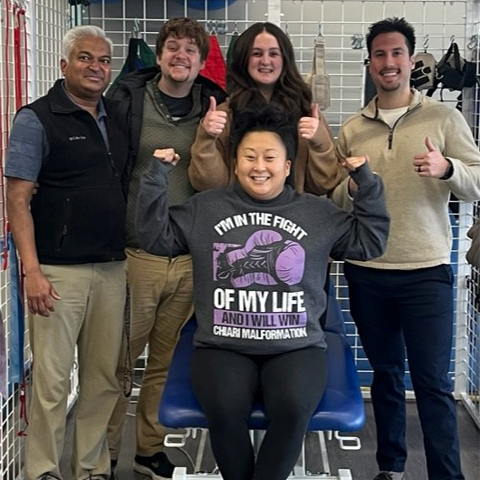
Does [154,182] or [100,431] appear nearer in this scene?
[154,182]

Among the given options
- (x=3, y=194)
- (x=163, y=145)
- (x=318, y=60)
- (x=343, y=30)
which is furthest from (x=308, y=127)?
(x=343, y=30)

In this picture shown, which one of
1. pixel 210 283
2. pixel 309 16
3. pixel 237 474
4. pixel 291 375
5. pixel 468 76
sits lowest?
pixel 237 474

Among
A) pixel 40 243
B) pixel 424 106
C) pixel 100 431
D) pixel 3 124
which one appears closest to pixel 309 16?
pixel 424 106

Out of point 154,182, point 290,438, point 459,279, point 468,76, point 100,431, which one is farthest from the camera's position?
point 459,279

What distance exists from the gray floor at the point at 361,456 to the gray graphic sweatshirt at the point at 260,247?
91cm

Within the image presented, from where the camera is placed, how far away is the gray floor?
2.68 m

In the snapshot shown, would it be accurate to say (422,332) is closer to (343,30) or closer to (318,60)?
(318,60)

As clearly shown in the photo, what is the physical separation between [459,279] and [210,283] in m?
1.66

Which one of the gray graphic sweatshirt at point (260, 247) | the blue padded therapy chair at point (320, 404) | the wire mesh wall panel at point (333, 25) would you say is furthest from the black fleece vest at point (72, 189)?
the wire mesh wall panel at point (333, 25)

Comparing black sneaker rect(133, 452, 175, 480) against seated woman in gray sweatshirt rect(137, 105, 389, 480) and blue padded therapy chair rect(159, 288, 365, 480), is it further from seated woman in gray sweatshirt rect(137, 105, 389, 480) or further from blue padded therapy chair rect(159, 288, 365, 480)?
seated woman in gray sweatshirt rect(137, 105, 389, 480)

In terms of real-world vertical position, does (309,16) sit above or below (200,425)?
above

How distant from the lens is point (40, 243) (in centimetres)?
221

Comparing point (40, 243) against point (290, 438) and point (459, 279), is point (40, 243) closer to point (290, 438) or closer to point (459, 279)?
point (290, 438)

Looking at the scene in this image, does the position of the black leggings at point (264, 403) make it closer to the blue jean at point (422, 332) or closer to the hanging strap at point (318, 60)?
the blue jean at point (422, 332)
